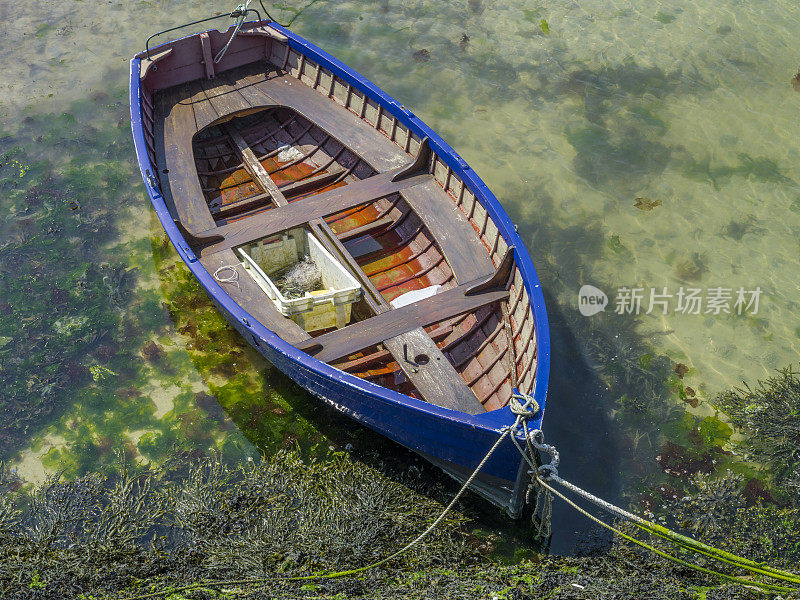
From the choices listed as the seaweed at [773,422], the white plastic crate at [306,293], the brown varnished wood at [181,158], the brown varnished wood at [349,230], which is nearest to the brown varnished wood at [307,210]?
the brown varnished wood at [349,230]

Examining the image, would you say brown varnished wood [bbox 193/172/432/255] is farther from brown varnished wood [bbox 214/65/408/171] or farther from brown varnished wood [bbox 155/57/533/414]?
brown varnished wood [bbox 214/65/408/171]

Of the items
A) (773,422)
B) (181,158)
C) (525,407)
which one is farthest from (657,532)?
(181,158)

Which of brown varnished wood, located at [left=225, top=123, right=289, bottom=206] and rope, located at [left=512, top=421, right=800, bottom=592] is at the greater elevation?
brown varnished wood, located at [left=225, top=123, right=289, bottom=206]

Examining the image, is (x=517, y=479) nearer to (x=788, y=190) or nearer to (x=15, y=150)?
(x=788, y=190)

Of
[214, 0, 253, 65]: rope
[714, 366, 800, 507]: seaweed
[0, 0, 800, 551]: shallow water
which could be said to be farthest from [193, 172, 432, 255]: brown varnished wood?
[714, 366, 800, 507]: seaweed

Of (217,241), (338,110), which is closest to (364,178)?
(338,110)
